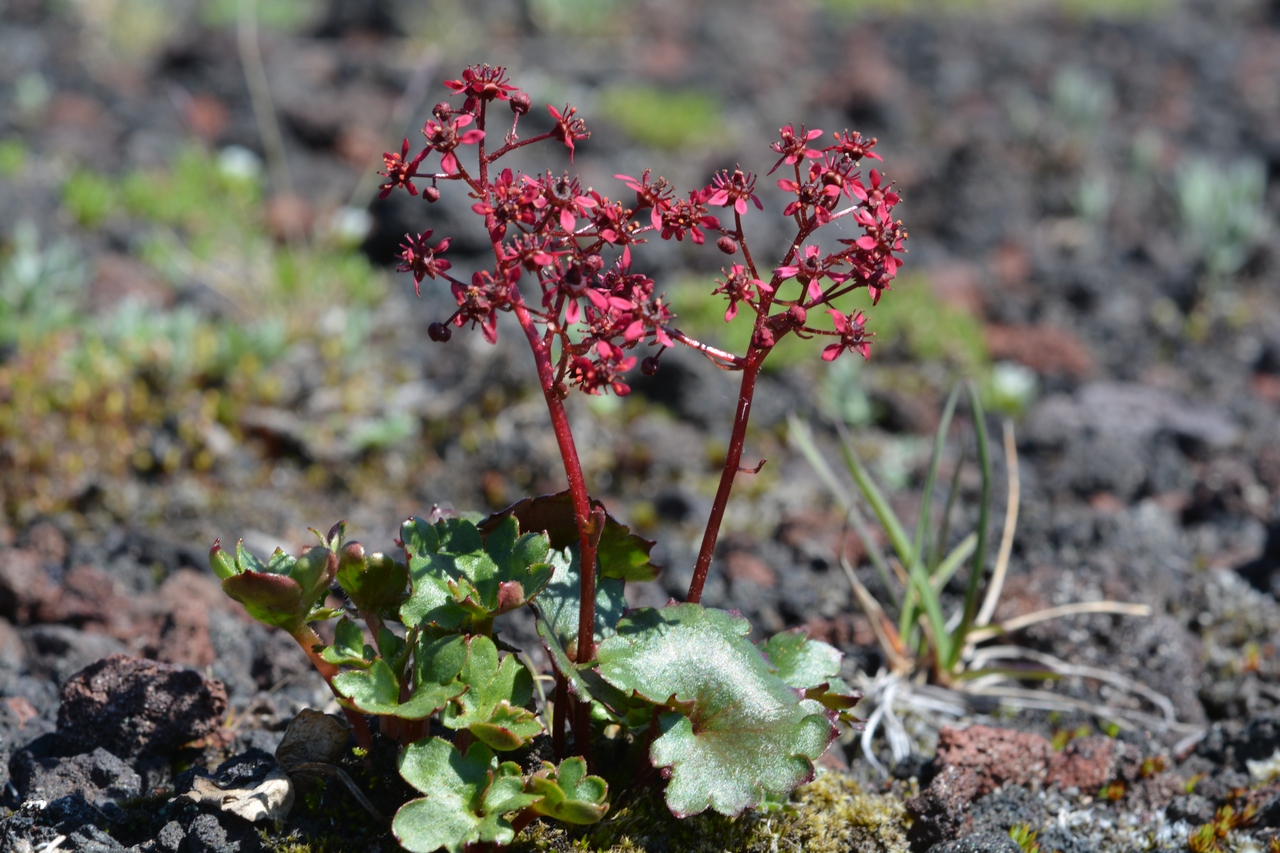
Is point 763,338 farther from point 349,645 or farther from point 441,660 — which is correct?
point 349,645

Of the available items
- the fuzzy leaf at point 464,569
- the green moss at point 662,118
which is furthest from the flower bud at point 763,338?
the green moss at point 662,118

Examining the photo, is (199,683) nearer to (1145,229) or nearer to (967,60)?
(1145,229)

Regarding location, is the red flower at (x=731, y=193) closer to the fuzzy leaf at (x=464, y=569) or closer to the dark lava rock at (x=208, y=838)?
the fuzzy leaf at (x=464, y=569)

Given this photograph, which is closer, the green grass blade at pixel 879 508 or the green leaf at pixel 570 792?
the green leaf at pixel 570 792

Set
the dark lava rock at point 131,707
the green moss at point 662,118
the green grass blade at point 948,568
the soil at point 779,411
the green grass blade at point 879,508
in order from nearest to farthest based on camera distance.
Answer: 1. the dark lava rock at point 131,707
2. the soil at point 779,411
3. the green grass blade at point 879,508
4. the green grass blade at point 948,568
5. the green moss at point 662,118

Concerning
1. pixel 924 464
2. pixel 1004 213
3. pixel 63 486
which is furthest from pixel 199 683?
pixel 1004 213

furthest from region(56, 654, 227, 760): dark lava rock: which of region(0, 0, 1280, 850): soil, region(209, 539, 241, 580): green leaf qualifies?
region(209, 539, 241, 580): green leaf

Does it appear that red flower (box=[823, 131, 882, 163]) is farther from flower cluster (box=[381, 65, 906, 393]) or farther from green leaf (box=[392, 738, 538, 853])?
green leaf (box=[392, 738, 538, 853])

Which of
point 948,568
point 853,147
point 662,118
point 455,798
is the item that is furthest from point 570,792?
point 662,118
